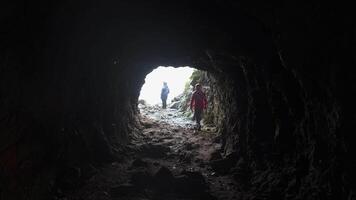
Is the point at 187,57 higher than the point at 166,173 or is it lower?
higher

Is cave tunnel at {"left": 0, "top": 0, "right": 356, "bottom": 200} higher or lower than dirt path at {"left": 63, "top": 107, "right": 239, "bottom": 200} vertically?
higher

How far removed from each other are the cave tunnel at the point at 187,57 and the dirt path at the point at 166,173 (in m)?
0.06

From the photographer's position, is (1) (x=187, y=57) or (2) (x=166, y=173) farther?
(1) (x=187, y=57)

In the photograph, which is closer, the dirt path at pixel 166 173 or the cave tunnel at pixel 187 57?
the cave tunnel at pixel 187 57

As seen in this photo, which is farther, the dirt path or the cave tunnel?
the dirt path

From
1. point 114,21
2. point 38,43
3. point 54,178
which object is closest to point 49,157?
point 54,178

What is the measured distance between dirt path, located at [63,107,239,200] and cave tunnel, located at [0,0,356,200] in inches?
2.2

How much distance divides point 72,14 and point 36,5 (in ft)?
5.26

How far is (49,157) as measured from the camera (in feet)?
27.7

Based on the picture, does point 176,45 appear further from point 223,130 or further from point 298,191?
point 298,191

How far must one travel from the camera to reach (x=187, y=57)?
15.9 m

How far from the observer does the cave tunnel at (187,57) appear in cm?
651

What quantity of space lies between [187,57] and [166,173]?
631 centimetres

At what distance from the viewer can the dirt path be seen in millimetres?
9711
